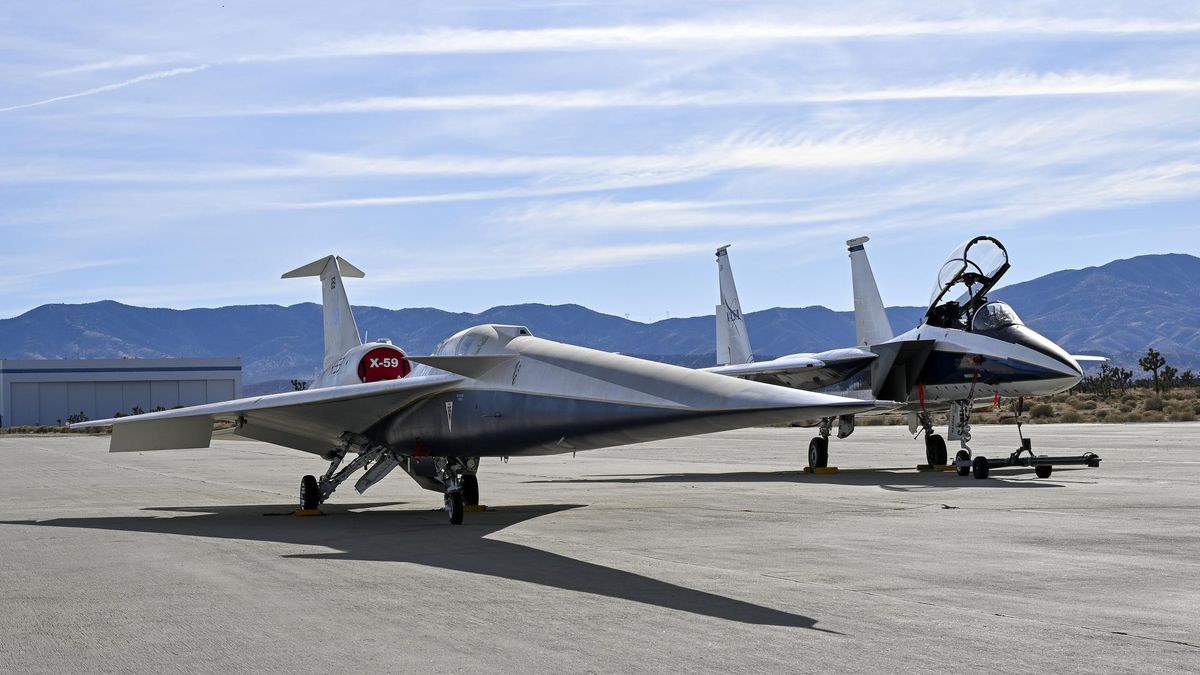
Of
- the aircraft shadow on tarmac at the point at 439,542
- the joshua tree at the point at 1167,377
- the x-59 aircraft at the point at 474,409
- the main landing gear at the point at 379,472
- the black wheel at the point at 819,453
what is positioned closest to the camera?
the aircraft shadow on tarmac at the point at 439,542

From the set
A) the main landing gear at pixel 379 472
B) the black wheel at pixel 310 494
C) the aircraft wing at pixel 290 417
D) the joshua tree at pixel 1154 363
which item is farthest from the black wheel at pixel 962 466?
the joshua tree at pixel 1154 363

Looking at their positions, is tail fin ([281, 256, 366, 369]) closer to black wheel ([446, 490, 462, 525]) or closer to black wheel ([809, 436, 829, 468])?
black wheel ([446, 490, 462, 525])

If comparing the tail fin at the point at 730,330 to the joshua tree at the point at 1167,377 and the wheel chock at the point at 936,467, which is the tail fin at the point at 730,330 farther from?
the joshua tree at the point at 1167,377

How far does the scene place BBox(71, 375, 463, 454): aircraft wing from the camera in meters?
14.4

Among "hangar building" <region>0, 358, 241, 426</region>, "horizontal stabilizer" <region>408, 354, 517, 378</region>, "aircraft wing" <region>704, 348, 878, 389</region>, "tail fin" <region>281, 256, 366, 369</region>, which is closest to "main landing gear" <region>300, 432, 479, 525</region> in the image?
"horizontal stabilizer" <region>408, 354, 517, 378</region>

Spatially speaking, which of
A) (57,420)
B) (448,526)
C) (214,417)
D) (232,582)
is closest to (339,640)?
(232,582)

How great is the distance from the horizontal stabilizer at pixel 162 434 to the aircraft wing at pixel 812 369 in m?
10.8

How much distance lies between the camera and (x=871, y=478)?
21031mm

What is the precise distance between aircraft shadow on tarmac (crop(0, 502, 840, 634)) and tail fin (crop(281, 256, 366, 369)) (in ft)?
9.57

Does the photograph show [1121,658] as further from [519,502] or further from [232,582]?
[519,502]

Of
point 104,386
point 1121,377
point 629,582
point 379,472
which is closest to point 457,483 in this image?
point 379,472

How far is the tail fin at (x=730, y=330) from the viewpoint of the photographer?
34.8 metres

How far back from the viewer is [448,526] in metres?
13.9

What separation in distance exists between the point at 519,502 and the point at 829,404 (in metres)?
8.91
